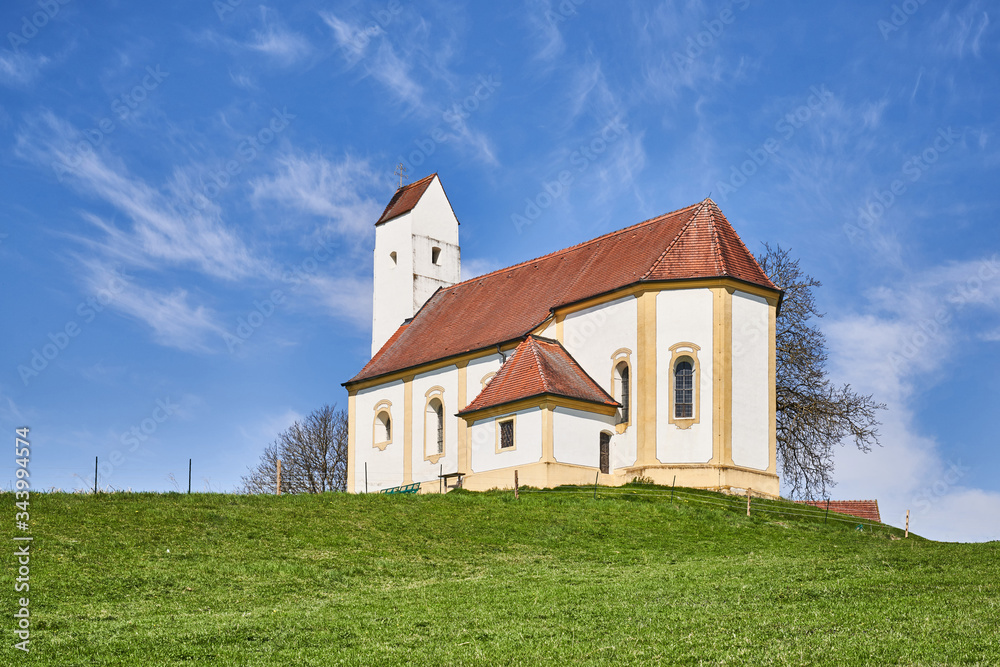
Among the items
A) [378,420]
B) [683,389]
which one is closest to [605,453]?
[683,389]

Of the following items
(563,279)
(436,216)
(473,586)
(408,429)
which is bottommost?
(473,586)

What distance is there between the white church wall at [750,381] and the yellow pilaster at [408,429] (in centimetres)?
1387

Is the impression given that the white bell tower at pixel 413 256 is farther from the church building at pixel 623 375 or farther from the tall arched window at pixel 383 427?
the church building at pixel 623 375

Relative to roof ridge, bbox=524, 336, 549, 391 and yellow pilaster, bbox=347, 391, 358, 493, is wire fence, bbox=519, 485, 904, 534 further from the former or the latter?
yellow pilaster, bbox=347, 391, 358, 493

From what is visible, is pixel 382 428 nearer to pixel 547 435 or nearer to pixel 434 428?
pixel 434 428

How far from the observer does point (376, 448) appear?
45906mm

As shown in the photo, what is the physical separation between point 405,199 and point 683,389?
71.3ft

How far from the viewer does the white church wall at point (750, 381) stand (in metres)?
35.6

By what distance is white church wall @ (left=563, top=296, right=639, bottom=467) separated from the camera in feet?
120

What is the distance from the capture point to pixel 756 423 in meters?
36.0

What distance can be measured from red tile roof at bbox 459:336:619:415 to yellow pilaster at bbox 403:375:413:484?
22.3ft

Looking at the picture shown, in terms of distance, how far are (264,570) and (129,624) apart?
4.62 metres

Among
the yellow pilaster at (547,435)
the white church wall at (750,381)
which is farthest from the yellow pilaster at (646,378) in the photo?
the yellow pilaster at (547,435)

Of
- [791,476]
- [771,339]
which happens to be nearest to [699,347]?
[771,339]
